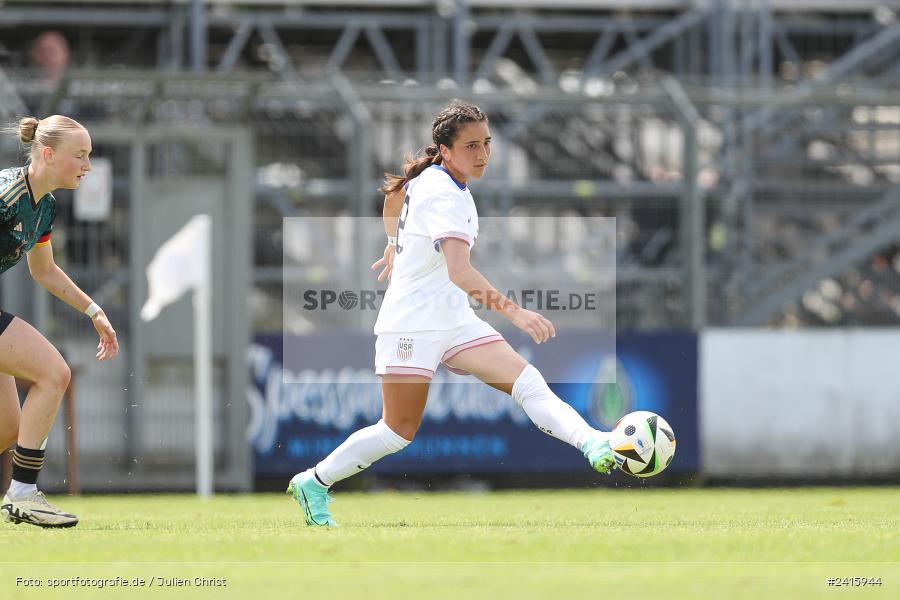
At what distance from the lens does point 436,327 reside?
751 centimetres

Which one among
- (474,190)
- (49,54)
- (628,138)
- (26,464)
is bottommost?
(26,464)

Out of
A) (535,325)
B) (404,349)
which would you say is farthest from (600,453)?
(404,349)

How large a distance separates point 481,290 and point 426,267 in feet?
1.34

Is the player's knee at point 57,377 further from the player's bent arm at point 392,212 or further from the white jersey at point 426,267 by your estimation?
the player's bent arm at point 392,212

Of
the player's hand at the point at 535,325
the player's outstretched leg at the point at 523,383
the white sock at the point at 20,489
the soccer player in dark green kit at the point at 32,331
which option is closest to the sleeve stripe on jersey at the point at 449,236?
the player's hand at the point at 535,325

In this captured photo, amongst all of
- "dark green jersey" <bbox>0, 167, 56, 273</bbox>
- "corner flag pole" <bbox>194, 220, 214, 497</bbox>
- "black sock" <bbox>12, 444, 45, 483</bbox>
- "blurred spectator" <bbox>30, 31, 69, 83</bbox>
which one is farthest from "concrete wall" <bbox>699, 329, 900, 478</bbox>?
"blurred spectator" <bbox>30, 31, 69, 83</bbox>

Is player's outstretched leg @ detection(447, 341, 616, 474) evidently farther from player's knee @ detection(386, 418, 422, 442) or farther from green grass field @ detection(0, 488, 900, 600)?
green grass field @ detection(0, 488, 900, 600)

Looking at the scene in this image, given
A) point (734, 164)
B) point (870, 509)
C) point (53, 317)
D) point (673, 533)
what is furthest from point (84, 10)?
point (673, 533)

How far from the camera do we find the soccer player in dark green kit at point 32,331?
24.7ft

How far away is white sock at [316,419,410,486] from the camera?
7602 mm

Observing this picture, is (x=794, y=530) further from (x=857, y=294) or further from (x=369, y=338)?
(x=857, y=294)

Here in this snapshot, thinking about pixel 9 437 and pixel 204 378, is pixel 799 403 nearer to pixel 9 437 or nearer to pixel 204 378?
pixel 204 378

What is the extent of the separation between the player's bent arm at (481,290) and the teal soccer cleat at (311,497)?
1164 millimetres

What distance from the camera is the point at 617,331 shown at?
1440cm
